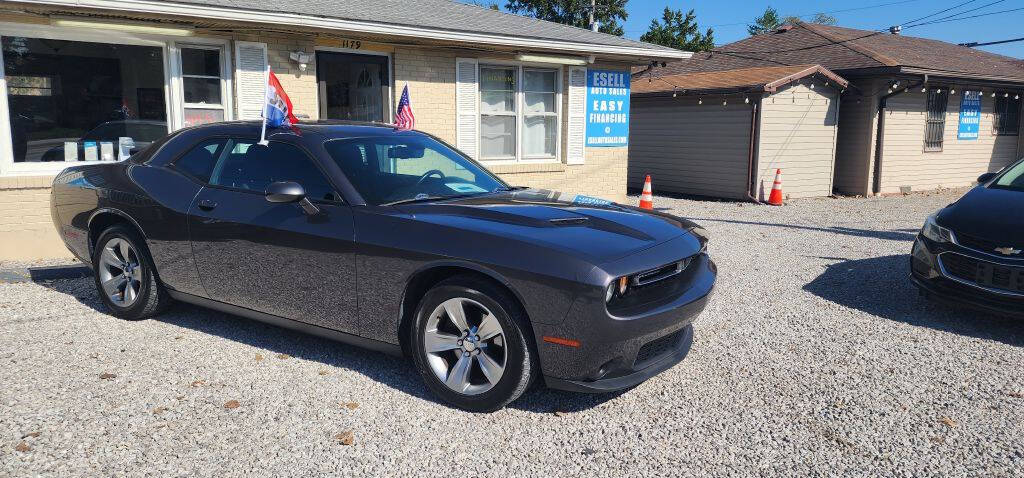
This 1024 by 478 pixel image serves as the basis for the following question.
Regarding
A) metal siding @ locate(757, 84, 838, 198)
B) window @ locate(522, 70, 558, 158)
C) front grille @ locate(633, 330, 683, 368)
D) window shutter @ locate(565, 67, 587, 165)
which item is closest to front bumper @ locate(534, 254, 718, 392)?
front grille @ locate(633, 330, 683, 368)

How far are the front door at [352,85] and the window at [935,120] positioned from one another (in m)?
13.6

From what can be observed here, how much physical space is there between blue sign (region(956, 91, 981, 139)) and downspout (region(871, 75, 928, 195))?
3.46m

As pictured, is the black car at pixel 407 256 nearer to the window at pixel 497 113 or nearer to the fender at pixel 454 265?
the fender at pixel 454 265

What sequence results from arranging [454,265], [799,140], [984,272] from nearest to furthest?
[454,265], [984,272], [799,140]

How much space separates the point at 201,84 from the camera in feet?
28.6

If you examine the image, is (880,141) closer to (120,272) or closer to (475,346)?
(475,346)

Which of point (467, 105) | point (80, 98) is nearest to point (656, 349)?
point (467, 105)

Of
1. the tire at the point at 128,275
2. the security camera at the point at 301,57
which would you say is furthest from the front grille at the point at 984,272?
the security camera at the point at 301,57

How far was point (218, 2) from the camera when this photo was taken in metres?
8.17

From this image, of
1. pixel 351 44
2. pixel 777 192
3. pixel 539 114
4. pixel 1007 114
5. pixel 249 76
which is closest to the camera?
pixel 249 76

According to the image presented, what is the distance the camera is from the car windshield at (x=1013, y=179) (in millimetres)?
6589

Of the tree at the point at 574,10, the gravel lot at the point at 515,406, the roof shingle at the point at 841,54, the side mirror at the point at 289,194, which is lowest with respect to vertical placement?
the gravel lot at the point at 515,406

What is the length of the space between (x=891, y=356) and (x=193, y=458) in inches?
173

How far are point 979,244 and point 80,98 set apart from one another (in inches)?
353
